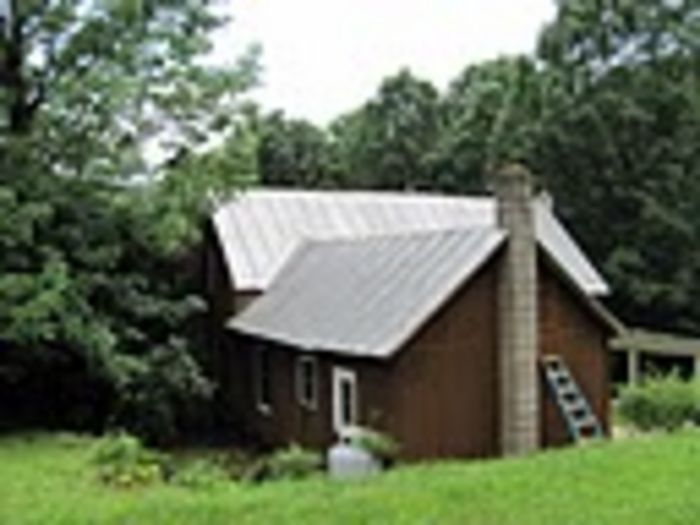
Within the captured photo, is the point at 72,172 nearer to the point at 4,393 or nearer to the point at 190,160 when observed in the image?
the point at 190,160

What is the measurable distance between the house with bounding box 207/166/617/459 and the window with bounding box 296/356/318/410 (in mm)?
38

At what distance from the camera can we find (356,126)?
55.7 metres

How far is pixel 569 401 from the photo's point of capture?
17.8 meters

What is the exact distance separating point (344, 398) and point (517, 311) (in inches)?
141

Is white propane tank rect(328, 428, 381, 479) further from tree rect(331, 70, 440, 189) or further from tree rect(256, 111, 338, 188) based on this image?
tree rect(256, 111, 338, 188)

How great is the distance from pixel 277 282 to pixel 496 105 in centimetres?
2502

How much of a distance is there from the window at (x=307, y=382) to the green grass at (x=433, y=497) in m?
6.07

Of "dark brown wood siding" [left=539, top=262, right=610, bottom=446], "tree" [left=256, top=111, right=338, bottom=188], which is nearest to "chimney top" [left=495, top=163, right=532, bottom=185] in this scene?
"dark brown wood siding" [left=539, top=262, right=610, bottom=446]

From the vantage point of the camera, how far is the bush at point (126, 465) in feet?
42.8

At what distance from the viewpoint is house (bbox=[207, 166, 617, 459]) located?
16.7 m

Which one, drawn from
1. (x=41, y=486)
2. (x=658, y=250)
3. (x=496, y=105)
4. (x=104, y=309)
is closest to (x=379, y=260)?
(x=104, y=309)

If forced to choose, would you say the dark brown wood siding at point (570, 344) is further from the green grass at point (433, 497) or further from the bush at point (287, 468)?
the bush at point (287, 468)

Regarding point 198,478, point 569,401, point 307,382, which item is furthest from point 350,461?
point 569,401

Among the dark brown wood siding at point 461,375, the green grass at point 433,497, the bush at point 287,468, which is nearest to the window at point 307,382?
the dark brown wood siding at point 461,375
